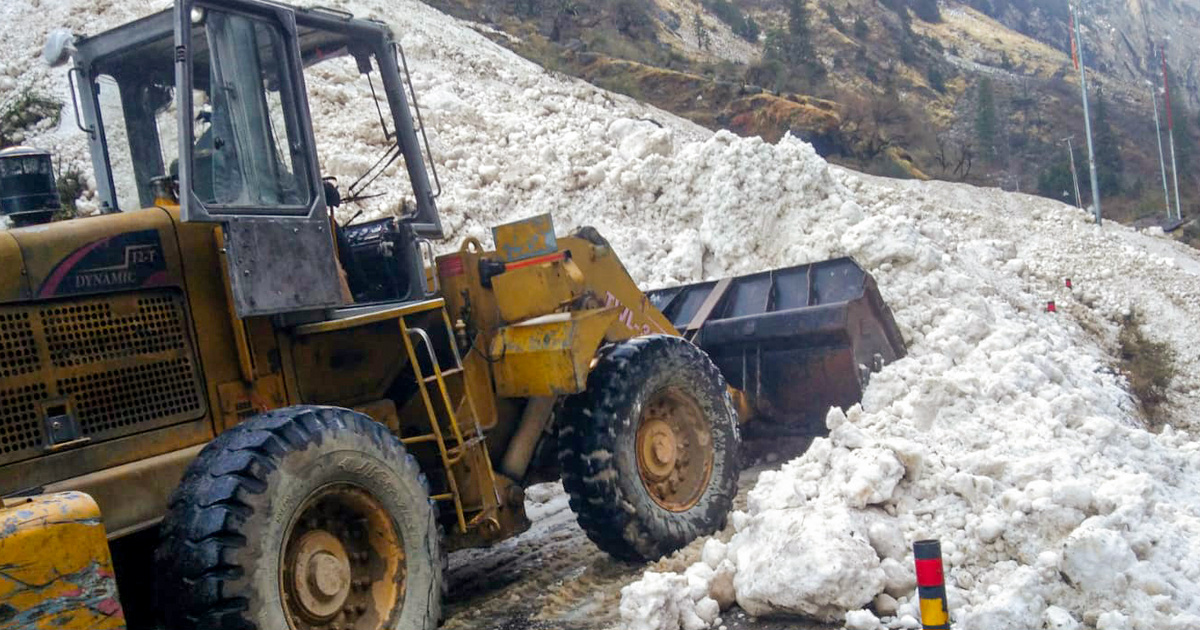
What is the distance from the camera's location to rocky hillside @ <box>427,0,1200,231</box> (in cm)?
3406

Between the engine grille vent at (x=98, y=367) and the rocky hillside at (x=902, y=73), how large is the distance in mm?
24238

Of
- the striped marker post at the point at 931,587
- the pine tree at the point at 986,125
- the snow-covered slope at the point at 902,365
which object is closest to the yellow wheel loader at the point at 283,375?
the snow-covered slope at the point at 902,365

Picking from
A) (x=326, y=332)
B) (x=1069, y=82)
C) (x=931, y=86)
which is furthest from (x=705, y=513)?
(x=1069, y=82)

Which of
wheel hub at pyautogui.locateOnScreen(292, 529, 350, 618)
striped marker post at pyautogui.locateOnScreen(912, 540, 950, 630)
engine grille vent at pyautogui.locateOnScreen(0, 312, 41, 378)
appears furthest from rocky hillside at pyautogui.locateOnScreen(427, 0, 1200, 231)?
striped marker post at pyautogui.locateOnScreen(912, 540, 950, 630)

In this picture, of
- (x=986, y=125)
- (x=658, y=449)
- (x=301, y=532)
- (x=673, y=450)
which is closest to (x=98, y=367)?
(x=301, y=532)

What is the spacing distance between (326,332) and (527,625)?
161cm

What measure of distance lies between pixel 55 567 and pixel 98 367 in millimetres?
977

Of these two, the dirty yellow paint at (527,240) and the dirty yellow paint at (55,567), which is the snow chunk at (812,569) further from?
the dirty yellow paint at (55,567)

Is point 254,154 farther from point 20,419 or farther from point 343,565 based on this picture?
point 343,565

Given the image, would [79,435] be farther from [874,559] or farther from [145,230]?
[874,559]

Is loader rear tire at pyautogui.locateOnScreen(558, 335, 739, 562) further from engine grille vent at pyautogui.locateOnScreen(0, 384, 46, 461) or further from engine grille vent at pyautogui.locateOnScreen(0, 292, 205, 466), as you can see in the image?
engine grille vent at pyautogui.locateOnScreen(0, 384, 46, 461)

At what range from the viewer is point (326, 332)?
183 inches

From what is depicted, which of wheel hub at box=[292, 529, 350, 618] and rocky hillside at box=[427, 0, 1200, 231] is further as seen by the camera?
rocky hillside at box=[427, 0, 1200, 231]

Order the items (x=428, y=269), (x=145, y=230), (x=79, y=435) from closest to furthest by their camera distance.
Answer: (x=79, y=435) → (x=145, y=230) → (x=428, y=269)
